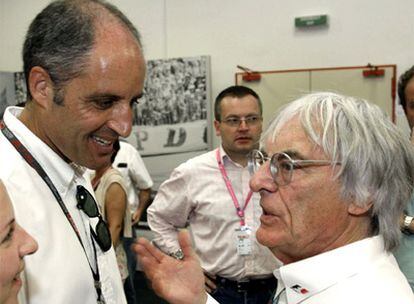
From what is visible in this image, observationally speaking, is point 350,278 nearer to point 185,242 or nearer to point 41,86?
point 185,242

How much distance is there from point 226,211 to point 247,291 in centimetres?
44

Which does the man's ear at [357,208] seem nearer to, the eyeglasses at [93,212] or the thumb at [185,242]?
the thumb at [185,242]

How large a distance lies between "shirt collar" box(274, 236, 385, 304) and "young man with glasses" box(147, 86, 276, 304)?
1.11 meters

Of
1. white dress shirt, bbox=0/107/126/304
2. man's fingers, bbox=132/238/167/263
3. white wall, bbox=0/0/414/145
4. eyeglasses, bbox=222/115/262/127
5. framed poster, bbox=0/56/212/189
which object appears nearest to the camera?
white dress shirt, bbox=0/107/126/304

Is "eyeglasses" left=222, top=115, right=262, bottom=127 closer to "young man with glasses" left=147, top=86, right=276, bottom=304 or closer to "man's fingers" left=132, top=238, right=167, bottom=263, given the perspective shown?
"young man with glasses" left=147, top=86, right=276, bottom=304

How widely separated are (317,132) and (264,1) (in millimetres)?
3462

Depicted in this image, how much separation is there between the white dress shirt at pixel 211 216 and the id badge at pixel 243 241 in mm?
23

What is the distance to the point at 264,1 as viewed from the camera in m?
4.42

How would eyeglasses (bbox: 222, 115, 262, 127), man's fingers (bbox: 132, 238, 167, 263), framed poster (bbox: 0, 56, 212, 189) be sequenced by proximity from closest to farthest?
man's fingers (bbox: 132, 238, 167, 263) < eyeglasses (bbox: 222, 115, 262, 127) < framed poster (bbox: 0, 56, 212, 189)

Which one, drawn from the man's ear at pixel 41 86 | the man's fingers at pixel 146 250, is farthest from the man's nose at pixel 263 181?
the man's ear at pixel 41 86

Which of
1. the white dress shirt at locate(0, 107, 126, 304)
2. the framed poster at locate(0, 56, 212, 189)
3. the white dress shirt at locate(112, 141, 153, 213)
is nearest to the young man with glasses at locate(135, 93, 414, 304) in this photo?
the white dress shirt at locate(0, 107, 126, 304)

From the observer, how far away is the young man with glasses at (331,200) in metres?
1.23

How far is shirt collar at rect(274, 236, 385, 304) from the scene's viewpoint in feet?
4.00

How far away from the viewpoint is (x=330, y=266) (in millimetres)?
1237
